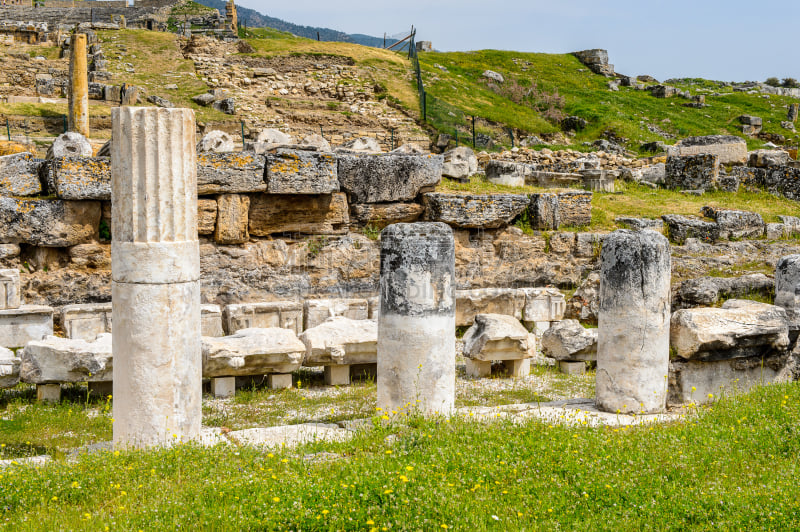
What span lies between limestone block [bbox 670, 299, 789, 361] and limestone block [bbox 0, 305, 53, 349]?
773cm

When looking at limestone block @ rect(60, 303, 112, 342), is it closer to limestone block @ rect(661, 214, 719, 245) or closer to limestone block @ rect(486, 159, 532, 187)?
limestone block @ rect(486, 159, 532, 187)

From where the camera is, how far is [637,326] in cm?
782

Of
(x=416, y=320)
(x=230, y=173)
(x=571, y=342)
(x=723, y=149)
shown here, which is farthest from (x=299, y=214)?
(x=723, y=149)

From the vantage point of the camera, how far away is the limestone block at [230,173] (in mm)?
11359


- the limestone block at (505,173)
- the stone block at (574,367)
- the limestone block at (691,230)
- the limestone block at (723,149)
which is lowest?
the stone block at (574,367)

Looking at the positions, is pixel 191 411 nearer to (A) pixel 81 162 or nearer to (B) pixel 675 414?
(B) pixel 675 414

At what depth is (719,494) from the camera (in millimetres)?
5203

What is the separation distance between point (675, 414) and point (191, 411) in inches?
185

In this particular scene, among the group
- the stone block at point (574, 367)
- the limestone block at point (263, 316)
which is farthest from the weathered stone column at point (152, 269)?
the stone block at point (574, 367)

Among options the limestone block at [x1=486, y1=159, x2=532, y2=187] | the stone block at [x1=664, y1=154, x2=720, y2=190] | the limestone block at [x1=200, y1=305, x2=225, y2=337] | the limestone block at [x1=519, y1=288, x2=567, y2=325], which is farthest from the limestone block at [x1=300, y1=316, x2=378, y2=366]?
the stone block at [x1=664, y1=154, x2=720, y2=190]

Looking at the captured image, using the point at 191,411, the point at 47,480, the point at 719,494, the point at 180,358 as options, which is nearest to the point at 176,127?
the point at 180,358

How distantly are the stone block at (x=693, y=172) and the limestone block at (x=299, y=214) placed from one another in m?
9.83

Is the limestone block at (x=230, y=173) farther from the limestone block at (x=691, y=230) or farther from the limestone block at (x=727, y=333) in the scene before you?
the limestone block at (x=691, y=230)

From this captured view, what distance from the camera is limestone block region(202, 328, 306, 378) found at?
29.2 ft
